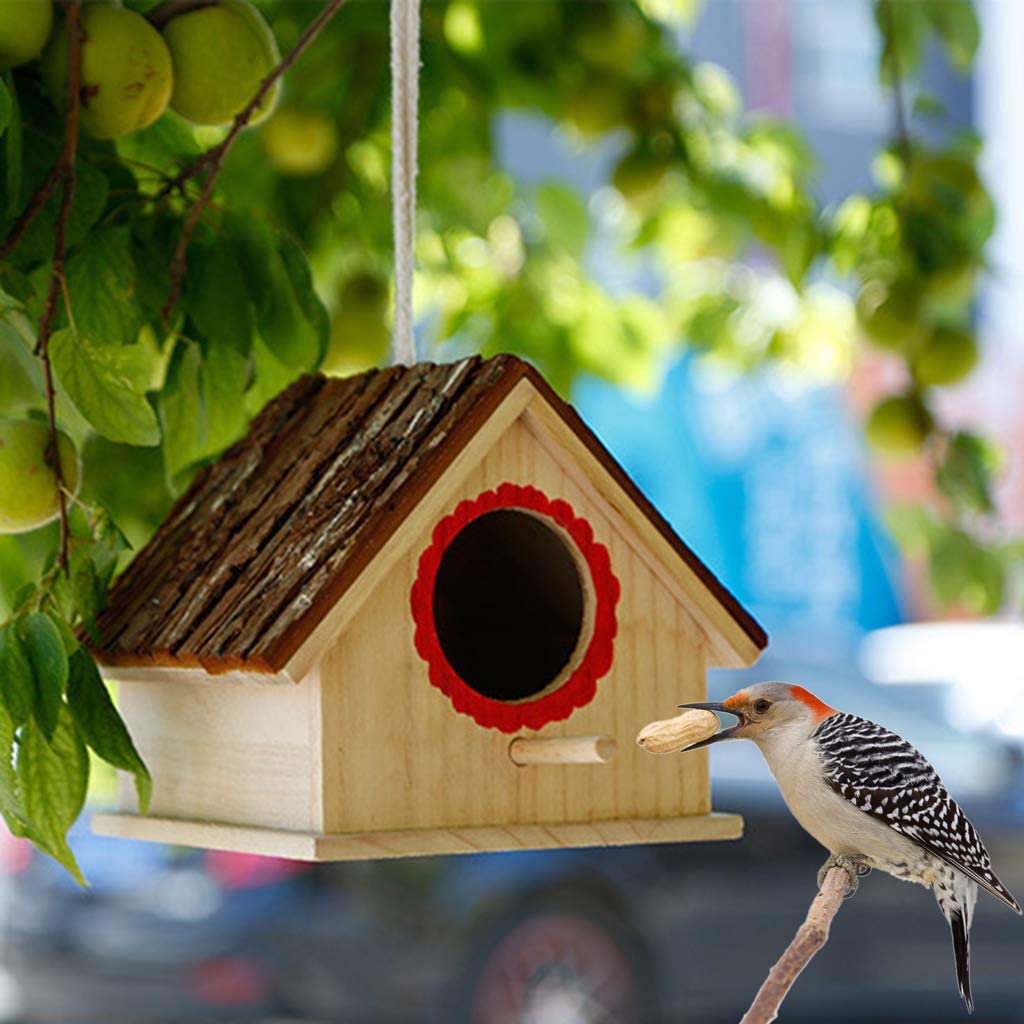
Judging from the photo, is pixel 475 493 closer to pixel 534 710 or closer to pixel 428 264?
pixel 534 710

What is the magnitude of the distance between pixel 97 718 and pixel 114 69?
0.40 meters

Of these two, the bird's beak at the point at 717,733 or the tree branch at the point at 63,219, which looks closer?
the bird's beak at the point at 717,733

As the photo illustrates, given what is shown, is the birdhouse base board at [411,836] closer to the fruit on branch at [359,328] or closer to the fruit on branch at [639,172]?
the fruit on branch at [359,328]

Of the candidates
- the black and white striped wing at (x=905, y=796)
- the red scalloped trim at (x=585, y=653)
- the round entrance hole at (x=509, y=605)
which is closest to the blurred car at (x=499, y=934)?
the round entrance hole at (x=509, y=605)

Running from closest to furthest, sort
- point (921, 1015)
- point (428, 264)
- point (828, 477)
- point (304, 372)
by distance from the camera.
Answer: point (304, 372), point (428, 264), point (921, 1015), point (828, 477)

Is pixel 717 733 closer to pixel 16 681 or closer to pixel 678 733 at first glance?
pixel 678 733

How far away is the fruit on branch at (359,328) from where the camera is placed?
1756mm

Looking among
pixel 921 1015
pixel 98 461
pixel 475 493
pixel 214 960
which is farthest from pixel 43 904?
pixel 475 493

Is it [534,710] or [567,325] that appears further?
[567,325]

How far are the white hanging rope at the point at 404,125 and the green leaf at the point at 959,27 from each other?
0.98 m

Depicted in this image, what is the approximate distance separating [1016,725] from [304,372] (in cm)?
386

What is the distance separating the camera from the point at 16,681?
3.13 ft

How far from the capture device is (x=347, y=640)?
1.07m

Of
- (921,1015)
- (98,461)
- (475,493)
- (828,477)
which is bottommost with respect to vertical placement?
(921,1015)
